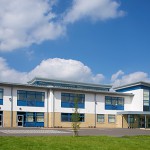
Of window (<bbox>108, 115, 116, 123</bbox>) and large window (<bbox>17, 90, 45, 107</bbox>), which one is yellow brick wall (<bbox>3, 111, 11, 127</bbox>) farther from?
window (<bbox>108, 115, 116, 123</bbox>)

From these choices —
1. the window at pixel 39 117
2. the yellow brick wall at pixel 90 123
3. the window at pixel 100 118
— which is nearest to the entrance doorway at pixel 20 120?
the window at pixel 39 117

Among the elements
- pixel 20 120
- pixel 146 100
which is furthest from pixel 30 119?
pixel 146 100

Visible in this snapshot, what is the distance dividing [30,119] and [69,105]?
20.2ft

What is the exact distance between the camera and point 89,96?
4722 cm

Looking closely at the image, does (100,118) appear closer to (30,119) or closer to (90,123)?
(90,123)

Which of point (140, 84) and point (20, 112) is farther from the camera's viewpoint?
point (140, 84)

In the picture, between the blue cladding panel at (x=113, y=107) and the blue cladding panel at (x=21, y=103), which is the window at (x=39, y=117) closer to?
→ the blue cladding panel at (x=21, y=103)

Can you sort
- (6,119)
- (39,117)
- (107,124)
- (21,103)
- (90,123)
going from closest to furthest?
(6,119) < (21,103) < (39,117) < (90,123) < (107,124)

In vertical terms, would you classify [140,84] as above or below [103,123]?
above

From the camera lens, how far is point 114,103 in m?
49.9

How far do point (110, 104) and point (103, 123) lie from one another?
10.7 ft

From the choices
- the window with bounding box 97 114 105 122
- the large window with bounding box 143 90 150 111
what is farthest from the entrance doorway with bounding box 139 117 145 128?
the window with bounding box 97 114 105 122

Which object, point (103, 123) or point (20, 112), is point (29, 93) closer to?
point (20, 112)

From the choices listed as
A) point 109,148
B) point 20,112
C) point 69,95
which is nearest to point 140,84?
point 69,95
